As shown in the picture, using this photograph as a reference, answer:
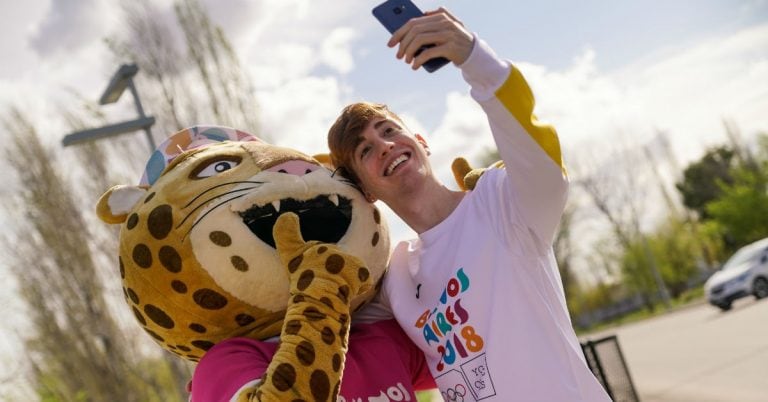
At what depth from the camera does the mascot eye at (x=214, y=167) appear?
2.42 m

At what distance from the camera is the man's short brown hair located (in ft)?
8.23

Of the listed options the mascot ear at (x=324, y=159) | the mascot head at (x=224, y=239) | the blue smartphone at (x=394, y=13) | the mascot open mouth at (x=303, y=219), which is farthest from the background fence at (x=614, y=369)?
the blue smartphone at (x=394, y=13)

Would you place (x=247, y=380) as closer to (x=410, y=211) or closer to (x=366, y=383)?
(x=366, y=383)

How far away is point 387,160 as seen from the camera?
8.01 feet

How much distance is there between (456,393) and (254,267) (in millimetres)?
751

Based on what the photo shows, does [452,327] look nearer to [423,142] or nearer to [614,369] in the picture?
[423,142]

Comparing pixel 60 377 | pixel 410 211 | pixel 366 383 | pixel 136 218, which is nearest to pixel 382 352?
pixel 366 383

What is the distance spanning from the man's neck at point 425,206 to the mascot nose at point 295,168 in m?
0.30

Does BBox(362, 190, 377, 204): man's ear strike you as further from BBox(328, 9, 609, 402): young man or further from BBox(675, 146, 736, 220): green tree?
BBox(675, 146, 736, 220): green tree

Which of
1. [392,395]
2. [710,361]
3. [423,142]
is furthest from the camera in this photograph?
[710,361]

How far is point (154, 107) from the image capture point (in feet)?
36.3

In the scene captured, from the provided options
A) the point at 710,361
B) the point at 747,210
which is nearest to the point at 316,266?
the point at 710,361

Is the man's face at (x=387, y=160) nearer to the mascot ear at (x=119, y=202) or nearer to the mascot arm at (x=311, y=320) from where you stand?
the mascot arm at (x=311, y=320)

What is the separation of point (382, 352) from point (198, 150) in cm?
96
